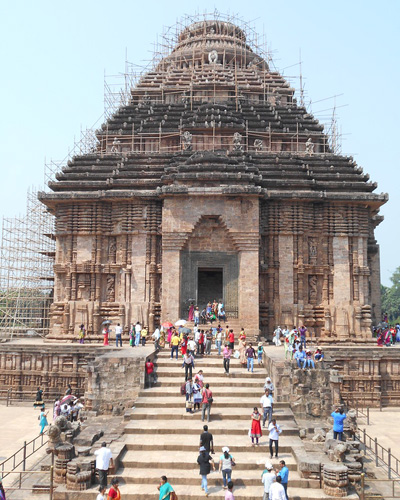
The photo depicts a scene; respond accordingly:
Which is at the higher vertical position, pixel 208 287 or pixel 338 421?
pixel 208 287

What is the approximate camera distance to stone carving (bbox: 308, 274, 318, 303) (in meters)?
25.3

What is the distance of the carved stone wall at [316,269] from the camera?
80.7 feet

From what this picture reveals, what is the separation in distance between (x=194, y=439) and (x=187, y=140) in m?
17.9

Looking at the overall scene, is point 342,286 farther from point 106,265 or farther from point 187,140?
point 106,265

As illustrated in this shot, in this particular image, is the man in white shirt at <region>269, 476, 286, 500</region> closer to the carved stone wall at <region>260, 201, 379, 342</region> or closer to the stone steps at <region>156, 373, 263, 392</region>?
the stone steps at <region>156, 373, 263, 392</region>

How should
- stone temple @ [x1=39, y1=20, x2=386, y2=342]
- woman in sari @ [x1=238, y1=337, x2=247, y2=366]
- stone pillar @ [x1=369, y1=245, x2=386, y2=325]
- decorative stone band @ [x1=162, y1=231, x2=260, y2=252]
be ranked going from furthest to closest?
stone pillar @ [x1=369, y1=245, x2=386, y2=325] < stone temple @ [x1=39, y1=20, x2=386, y2=342] < decorative stone band @ [x1=162, y1=231, x2=260, y2=252] < woman in sari @ [x1=238, y1=337, x2=247, y2=366]

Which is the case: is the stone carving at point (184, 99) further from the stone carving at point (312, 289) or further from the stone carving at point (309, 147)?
the stone carving at point (312, 289)

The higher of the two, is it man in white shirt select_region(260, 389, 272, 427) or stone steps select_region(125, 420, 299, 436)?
A: man in white shirt select_region(260, 389, 272, 427)

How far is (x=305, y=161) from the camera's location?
27.4m

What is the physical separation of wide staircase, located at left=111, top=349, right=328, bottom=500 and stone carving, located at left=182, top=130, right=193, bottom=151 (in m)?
13.1

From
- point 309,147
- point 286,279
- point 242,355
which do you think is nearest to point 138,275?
point 286,279

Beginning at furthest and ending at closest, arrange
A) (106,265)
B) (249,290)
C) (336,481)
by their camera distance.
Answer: (106,265)
(249,290)
(336,481)

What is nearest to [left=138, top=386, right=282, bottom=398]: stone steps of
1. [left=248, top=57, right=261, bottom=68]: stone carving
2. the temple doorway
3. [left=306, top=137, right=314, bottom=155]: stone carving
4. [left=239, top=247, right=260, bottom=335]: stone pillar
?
[left=239, top=247, right=260, bottom=335]: stone pillar

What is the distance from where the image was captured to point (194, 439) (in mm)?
13359
